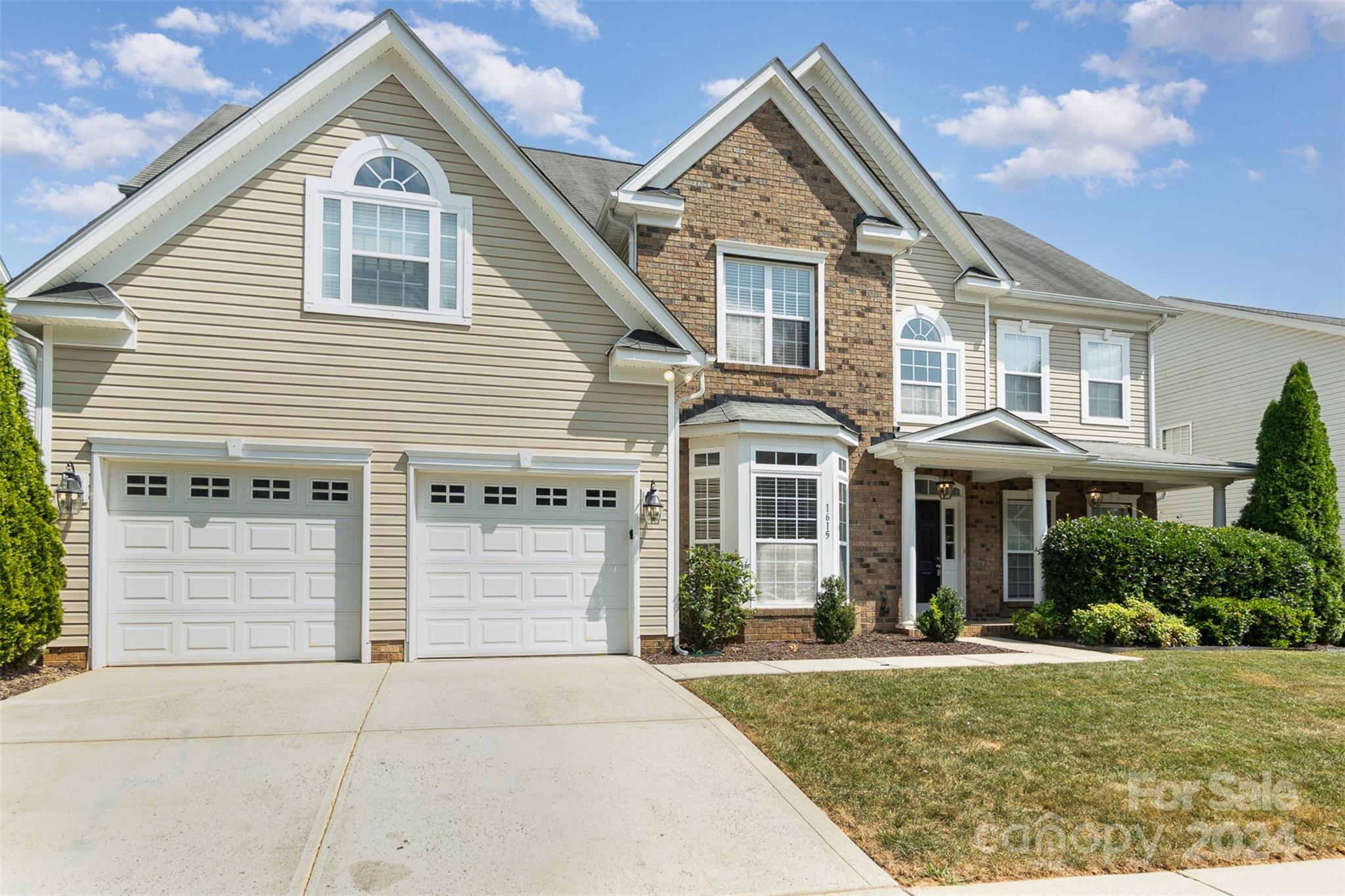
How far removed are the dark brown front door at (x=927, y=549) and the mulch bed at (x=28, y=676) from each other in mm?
12080

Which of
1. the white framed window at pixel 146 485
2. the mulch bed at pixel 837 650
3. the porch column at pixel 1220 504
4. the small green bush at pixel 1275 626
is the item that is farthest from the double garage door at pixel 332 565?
the porch column at pixel 1220 504

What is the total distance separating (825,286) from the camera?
13.9 m

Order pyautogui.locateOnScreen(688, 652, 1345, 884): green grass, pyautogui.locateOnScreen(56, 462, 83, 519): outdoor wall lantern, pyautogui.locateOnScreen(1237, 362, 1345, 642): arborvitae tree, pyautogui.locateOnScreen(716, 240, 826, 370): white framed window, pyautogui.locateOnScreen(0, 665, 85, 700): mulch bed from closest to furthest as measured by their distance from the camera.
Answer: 1. pyautogui.locateOnScreen(688, 652, 1345, 884): green grass
2. pyautogui.locateOnScreen(0, 665, 85, 700): mulch bed
3. pyautogui.locateOnScreen(56, 462, 83, 519): outdoor wall lantern
4. pyautogui.locateOnScreen(716, 240, 826, 370): white framed window
5. pyautogui.locateOnScreen(1237, 362, 1345, 642): arborvitae tree

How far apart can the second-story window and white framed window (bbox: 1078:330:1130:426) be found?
20.8ft

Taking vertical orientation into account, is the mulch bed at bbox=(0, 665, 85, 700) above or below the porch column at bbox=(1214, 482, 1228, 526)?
below

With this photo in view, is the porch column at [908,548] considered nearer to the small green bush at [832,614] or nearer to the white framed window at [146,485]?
the small green bush at [832,614]

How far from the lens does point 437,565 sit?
10.3m

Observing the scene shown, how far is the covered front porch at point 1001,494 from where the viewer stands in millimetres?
13914

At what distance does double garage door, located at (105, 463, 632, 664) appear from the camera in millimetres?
9492

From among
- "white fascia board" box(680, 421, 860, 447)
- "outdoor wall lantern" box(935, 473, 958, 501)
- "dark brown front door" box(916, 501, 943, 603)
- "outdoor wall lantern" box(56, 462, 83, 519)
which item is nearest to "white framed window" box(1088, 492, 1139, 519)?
"dark brown front door" box(916, 501, 943, 603)

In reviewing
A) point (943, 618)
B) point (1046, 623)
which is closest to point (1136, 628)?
point (1046, 623)

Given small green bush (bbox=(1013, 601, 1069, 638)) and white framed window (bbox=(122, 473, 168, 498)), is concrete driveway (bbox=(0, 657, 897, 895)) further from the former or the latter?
small green bush (bbox=(1013, 601, 1069, 638))

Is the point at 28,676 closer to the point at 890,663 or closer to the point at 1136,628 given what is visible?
the point at 890,663

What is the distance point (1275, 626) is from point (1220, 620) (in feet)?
3.23
